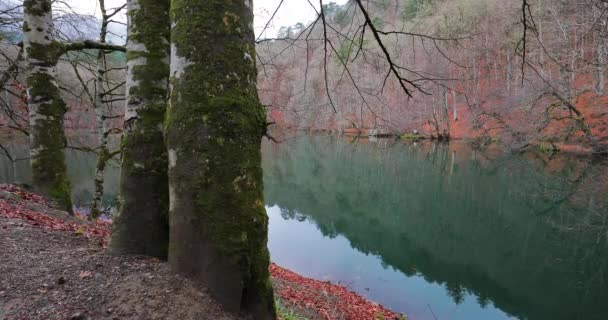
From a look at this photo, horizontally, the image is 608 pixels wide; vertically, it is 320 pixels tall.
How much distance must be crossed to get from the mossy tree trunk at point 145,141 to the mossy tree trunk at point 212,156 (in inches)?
15.5

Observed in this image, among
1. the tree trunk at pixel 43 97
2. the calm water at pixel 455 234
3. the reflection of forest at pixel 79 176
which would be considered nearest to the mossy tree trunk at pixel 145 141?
the tree trunk at pixel 43 97

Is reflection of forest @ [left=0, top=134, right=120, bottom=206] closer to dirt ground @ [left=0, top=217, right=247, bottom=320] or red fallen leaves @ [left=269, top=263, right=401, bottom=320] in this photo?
red fallen leaves @ [left=269, top=263, right=401, bottom=320]

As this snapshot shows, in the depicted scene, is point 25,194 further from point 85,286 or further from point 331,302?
point 331,302

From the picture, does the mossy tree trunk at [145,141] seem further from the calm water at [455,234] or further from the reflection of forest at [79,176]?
the reflection of forest at [79,176]

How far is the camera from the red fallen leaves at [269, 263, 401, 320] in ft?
19.6

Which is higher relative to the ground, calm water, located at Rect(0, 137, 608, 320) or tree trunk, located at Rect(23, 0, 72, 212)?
tree trunk, located at Rect(23, 0, 72, 212)

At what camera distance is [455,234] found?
44.3 feet

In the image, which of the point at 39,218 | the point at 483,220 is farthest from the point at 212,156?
the point at 483,220

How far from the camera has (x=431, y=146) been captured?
132 feet

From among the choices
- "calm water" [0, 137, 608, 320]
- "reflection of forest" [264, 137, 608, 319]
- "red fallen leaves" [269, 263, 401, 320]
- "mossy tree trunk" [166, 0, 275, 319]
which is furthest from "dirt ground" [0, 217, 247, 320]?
"reflection of forest" [264, 137, 608, 319]

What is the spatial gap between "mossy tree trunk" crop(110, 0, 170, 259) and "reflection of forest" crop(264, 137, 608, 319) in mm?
8863

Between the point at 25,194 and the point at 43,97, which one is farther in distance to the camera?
the point at 25,194

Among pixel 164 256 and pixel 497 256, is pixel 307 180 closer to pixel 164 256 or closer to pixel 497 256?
pixel 497 256

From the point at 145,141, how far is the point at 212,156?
0.79 meters
